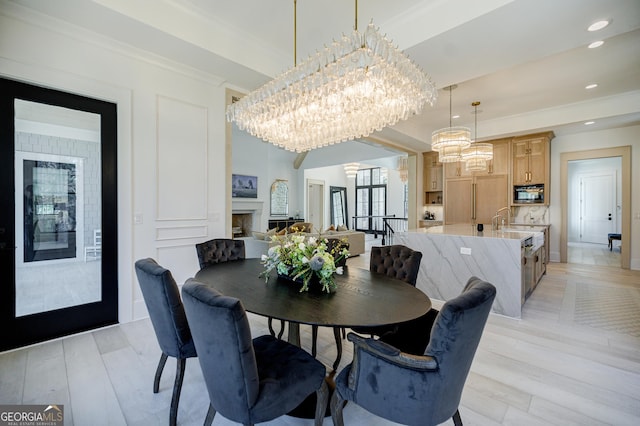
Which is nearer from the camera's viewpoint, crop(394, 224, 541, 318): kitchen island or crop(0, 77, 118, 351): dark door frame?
crop(0, 77, 118, 351): dark door frame

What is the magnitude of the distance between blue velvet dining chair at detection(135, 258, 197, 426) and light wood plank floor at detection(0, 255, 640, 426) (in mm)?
288

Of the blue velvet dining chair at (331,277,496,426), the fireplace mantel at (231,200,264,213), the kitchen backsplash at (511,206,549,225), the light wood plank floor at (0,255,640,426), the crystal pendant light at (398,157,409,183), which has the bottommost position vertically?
the light wood plank floor at (0,255,640,426)

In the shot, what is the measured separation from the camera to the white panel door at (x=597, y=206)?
8523 millimetres

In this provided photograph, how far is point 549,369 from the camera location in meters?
2.23

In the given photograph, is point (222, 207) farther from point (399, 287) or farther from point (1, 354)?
point (399, 287)

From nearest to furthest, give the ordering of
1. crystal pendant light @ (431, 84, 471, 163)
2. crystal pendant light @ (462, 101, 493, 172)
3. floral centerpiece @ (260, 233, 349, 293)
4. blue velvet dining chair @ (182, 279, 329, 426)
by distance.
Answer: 1. blue velvet dining chair @ (182, 279, 329, 426)
2. floral centerpiece @ (260, 233, 349, 293)
3. crystal pendant light @ (431, 84, 471, 163)
4. crystal pendant light @ (462, 101, 493, 172)

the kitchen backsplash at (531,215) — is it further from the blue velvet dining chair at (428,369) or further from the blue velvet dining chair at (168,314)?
the blue velvet dining chair at (168,314)

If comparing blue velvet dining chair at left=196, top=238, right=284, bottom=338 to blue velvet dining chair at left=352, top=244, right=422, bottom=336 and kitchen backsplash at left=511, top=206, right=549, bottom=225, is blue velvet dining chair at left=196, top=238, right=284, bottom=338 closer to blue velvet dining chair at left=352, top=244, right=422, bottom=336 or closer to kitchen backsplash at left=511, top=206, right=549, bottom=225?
blue velvet dining chair at left=352, top=244, right=422, bottom=336

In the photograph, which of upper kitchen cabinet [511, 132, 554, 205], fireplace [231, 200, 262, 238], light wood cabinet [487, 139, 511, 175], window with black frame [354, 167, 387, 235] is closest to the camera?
upper kitchen cabinet [511, 132, 554, 205]

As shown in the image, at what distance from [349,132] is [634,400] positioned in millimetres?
2969

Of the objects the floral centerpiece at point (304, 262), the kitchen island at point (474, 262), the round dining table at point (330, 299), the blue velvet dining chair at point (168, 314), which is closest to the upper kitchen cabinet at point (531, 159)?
the kitchen island at point (474, 262)

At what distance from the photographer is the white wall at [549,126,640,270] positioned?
5.58m

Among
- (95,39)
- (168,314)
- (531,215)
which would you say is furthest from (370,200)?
(168,314)

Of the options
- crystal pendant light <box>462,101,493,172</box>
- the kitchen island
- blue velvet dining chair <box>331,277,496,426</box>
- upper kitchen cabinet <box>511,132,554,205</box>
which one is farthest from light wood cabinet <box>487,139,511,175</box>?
blue velvet dining chair <box>331,277,496,426</box>
